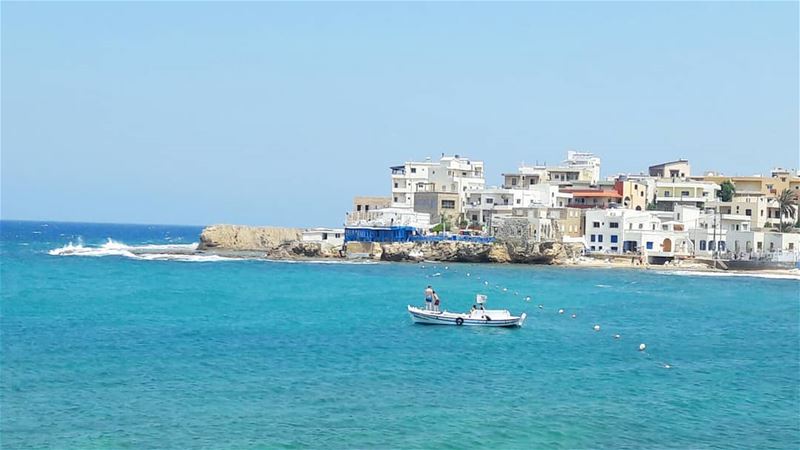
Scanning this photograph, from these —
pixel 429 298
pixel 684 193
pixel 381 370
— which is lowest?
pixel 381 370

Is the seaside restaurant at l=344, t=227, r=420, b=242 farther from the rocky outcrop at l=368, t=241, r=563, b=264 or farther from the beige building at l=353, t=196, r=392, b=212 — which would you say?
the beige building at l=353, t=196, r=392, b=212

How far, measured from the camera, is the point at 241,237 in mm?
101062

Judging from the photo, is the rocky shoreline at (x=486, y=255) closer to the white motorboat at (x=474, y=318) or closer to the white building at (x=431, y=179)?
the white building at (x=431, y=179)

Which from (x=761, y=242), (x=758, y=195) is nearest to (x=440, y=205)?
(x=761, y=242)

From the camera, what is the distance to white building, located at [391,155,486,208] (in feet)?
288

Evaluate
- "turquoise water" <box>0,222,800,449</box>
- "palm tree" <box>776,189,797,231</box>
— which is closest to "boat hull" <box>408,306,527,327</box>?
"turquoise water" <box>0,222,800,449</box>

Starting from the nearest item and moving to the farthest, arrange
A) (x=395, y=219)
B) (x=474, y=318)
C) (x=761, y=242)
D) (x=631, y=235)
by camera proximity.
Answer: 1. (x=474, y=318)
2. (x=631, y=235)
3. (x=761, y=242)
4. (x=395, y=219)

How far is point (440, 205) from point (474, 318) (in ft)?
154

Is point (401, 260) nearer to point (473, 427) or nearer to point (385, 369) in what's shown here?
point (385, 369)

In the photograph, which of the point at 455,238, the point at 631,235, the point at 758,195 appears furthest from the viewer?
the point at 758,195

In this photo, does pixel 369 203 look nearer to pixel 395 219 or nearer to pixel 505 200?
pixel 395 219

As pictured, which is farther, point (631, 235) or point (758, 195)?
point (758, 195)

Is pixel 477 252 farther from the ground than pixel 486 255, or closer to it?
farther from the ground

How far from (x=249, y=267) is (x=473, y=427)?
4935cm
